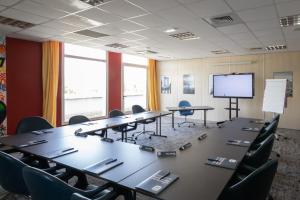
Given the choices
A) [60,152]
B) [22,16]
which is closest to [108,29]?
[22,16]

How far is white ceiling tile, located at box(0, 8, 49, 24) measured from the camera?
11.2 feet

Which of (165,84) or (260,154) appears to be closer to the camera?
(260,154)

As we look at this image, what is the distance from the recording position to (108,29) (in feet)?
14.6

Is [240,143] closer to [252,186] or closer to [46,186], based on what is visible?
[252,186]

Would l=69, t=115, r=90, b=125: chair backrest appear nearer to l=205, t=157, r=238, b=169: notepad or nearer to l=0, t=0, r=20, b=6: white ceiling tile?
l=0, t=0, r=20, b=6: white ceiling tile

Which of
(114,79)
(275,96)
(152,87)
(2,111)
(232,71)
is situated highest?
(232,71)

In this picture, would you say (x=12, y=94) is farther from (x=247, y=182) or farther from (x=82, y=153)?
(x=247, y=182)

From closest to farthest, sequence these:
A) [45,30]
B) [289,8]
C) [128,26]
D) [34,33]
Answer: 1. [289,8]
2. [128,26]
3. [45,30]
4. [34,33]

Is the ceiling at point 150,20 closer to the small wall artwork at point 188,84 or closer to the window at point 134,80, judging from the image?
the window at point 134,80

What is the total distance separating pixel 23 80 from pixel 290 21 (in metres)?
6.44

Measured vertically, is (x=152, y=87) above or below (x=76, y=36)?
below

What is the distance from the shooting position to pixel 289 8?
319 centimetres

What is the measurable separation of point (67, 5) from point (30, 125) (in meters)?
2.00

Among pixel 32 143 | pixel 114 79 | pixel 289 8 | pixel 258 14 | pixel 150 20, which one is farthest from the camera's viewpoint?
pixel 114 79
